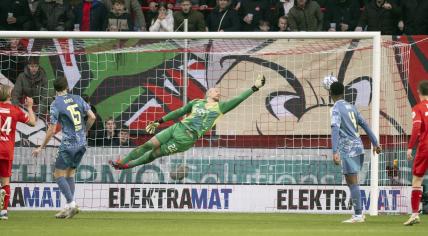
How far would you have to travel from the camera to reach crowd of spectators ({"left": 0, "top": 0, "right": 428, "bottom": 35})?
72.6ft

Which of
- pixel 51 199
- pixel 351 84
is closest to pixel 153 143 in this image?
pixel 51 199

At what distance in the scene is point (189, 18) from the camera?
22188 millimetres

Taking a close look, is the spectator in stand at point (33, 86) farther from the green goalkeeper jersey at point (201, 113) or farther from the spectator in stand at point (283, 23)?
the spectator in stand at point (283, 23)

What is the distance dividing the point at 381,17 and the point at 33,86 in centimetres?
669

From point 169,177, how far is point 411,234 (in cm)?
697

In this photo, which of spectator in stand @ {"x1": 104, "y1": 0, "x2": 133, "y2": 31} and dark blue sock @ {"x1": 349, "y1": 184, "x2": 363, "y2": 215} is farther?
spectator in stand @ {"x1": 104, "y1": 0, "x2": 133, "y2": 31}

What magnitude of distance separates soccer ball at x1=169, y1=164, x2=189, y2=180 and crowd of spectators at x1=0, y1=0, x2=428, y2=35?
280 cm

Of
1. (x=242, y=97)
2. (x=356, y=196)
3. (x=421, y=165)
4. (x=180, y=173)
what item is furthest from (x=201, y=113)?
(x=421, y=165)

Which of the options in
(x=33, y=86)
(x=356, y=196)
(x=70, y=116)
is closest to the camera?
(x=356, y=196)

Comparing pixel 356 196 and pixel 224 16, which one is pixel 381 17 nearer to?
pixel 224 16

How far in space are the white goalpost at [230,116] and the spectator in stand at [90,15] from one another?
61.6 inches

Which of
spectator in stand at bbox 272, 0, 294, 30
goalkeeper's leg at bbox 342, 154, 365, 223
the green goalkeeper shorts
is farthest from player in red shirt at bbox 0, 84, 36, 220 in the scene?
spectator in stand at bbox 272, 0, 294, 30

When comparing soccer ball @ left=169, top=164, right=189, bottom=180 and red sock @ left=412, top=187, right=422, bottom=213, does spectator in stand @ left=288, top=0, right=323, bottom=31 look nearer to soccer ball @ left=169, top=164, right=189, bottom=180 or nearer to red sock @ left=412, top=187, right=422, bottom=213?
soccer ball @ left=169, top=164, right=189, bottom=180

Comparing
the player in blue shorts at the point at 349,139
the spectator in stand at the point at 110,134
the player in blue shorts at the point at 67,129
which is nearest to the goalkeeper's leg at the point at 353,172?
the player in blue shorts at the point at 349,139
